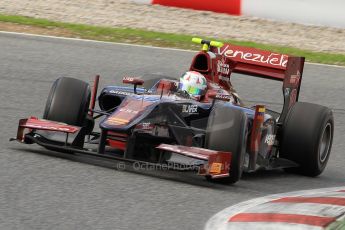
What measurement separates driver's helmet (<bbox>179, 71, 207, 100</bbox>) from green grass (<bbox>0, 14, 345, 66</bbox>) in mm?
5745

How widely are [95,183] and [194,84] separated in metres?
1.80

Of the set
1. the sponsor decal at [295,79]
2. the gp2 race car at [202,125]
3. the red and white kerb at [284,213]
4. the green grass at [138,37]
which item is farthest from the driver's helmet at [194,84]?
the green grass at [138,37]

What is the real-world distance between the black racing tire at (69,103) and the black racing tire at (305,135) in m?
1.83

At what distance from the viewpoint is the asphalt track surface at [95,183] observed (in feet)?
19.1

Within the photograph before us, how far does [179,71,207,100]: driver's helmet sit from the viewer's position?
8273 mm

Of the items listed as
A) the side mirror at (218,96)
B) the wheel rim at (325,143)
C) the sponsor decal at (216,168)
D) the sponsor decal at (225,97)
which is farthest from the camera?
the wheel rim at (325,143)

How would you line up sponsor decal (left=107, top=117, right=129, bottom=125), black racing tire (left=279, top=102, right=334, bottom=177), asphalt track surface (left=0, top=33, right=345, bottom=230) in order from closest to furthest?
asphalt track surface (left=0, top=33, right=345, bottom=230)
sponsor decal (left=107, top=117, right=129, bottom=125)
black racing tire (left=279, top=102, right=334, bottom=177)

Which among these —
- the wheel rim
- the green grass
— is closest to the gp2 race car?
the wheel rim

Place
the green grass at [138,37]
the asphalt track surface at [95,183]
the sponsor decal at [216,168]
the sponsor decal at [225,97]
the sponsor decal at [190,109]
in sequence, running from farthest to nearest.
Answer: the green grass at [138,37]
the sponsor decal at [225,97]
the sponsor decal at [190,109]
the sponsor decal at [216,168]
the asphalt track surface at [95,183]

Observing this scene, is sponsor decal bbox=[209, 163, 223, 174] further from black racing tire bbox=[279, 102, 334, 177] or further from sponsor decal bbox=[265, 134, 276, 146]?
black racing tire bbox=[279, 102, 334, 177]

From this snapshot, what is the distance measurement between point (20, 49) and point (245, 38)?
12.4ft

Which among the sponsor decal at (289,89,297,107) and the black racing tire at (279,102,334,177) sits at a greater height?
the sponsor decal at (289,89,297,107)

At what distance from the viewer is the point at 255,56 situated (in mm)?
9211

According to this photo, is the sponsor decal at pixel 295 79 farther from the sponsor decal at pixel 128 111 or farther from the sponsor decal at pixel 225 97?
the sponsor decal at pixel 128 111
